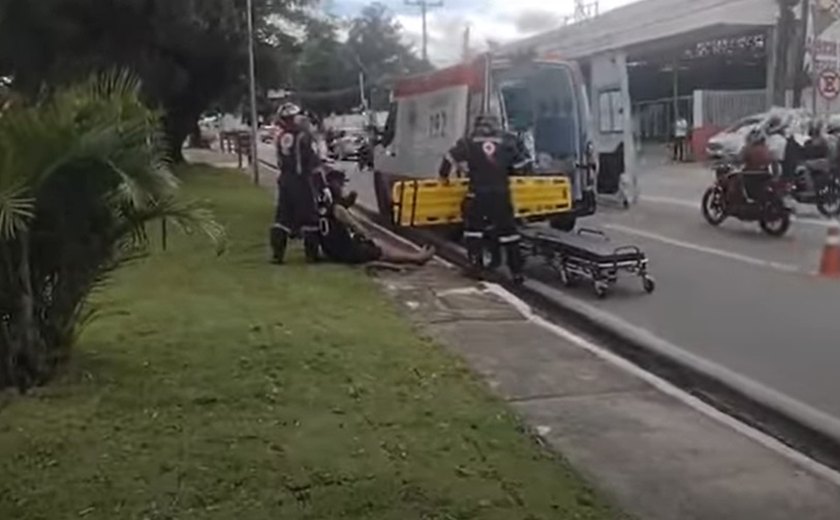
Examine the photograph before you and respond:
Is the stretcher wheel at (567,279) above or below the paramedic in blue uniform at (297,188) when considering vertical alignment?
below

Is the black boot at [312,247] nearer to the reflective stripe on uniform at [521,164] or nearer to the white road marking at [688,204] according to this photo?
the reflective stripe on uniform at [521,164]

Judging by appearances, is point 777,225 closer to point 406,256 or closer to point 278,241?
point 406,256

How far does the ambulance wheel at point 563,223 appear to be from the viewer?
50.5 ft

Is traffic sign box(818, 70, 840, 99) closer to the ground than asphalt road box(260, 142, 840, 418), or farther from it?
farther from it

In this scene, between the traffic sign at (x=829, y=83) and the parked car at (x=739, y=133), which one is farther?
the parked car at (x=739, y=133)

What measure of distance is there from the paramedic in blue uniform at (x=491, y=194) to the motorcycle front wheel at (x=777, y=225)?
521 centimetres

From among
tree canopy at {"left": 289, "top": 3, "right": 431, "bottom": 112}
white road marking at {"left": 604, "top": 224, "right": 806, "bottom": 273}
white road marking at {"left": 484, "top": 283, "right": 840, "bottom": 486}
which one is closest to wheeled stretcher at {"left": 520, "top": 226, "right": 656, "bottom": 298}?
white road marking at {"left": 484, "top": 283, "right": 840, "bottom": 486}

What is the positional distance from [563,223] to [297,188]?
4085 millimetres

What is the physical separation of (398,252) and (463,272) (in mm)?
1630

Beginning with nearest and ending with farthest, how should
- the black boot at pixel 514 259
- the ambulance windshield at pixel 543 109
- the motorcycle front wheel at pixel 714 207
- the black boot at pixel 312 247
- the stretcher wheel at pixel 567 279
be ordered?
1. the stretcher wheel at pixel 567 279
2. the black boot at pixel 514 259
3. the black boot at pixel 312 247
4. the ambulance windshield at pixel 543 109
5. the motorcycle front wheel at pixel 714 207

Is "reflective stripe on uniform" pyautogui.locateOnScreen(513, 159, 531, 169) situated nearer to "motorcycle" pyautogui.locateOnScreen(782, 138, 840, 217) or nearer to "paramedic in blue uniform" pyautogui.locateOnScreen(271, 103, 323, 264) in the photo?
"paramedic in blue uniform" pyautogui.locateOnScreen(271, 103, 323, 264)

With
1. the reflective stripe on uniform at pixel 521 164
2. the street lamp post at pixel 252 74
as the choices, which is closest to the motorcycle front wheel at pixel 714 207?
the reflective stripe on uniform at pixel 521 164

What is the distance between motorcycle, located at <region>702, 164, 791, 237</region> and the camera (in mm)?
16141

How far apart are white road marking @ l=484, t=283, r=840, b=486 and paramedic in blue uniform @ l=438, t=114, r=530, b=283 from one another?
1.54m
